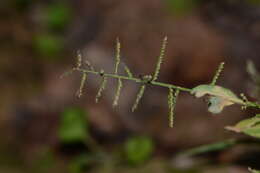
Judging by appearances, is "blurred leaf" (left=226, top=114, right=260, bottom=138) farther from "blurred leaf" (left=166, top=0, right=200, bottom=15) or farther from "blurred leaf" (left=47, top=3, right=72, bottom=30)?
"blurred leaf" (left=47, top=3, right=72, bottom=30)

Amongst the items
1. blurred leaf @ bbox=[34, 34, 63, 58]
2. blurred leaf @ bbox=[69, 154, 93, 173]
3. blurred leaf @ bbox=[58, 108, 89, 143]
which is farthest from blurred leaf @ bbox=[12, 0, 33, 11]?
blurred leaf @ bbox=[69, 154, 93, 173]

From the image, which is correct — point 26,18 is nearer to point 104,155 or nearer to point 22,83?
point 22,83

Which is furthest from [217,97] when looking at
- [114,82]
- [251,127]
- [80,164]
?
[114,82]

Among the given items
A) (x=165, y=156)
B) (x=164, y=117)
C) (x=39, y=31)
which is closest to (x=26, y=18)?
(x=39, y=31)

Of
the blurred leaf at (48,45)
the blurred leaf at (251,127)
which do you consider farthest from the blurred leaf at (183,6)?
the blurred leaf at (251,127)

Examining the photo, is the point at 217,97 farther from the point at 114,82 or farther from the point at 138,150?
the point at 114,82

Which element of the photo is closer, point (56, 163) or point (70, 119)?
point (70, 119)

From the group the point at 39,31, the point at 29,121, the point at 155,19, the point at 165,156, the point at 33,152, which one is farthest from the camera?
the point at 39,31
